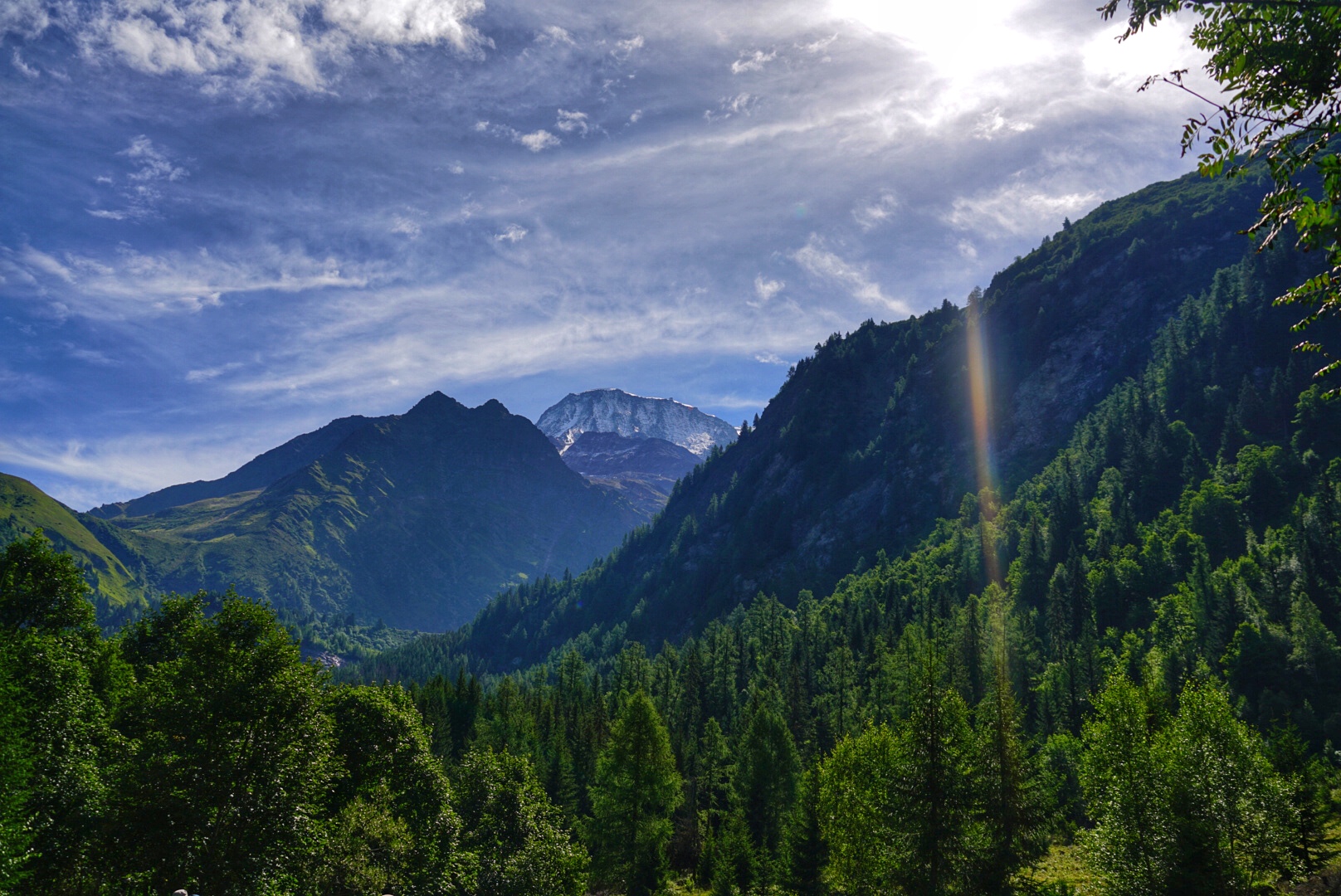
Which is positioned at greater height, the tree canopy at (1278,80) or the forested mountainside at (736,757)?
the tree canopy at (1278,80)

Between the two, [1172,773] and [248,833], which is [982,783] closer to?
[1172,773]

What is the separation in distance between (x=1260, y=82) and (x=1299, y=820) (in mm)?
39707

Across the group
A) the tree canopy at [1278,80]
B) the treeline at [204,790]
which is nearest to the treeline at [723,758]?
the treeline at [204,790]

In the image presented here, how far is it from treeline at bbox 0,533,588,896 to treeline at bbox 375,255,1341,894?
7004mm

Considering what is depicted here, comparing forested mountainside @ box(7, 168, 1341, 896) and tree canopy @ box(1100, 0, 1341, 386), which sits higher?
tree canopy @ box(1100, 0, 1341, 386)

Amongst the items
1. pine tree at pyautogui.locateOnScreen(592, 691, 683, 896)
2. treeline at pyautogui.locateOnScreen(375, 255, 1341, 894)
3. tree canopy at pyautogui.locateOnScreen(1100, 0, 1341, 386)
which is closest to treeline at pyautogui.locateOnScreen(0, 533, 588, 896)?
treeline at pyautogui.locateOnScreen(375, 255, 1341, 894)

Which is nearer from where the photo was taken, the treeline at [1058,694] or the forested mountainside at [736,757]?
the forested mountainside at [736,757]

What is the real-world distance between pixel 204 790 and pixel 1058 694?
288ft

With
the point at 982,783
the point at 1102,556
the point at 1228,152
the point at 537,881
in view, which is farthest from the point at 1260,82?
the point at 1102,556

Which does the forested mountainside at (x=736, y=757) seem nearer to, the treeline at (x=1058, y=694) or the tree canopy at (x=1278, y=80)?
the treeline at (x=1058, y=694)

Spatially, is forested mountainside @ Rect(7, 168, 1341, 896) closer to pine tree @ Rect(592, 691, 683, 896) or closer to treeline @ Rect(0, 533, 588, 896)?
treeline @ Rect(0, 533, 588, 896)

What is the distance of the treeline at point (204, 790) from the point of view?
76.3 ft

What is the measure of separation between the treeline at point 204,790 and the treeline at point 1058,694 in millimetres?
7004

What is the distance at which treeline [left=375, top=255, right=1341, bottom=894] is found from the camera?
109 feet
